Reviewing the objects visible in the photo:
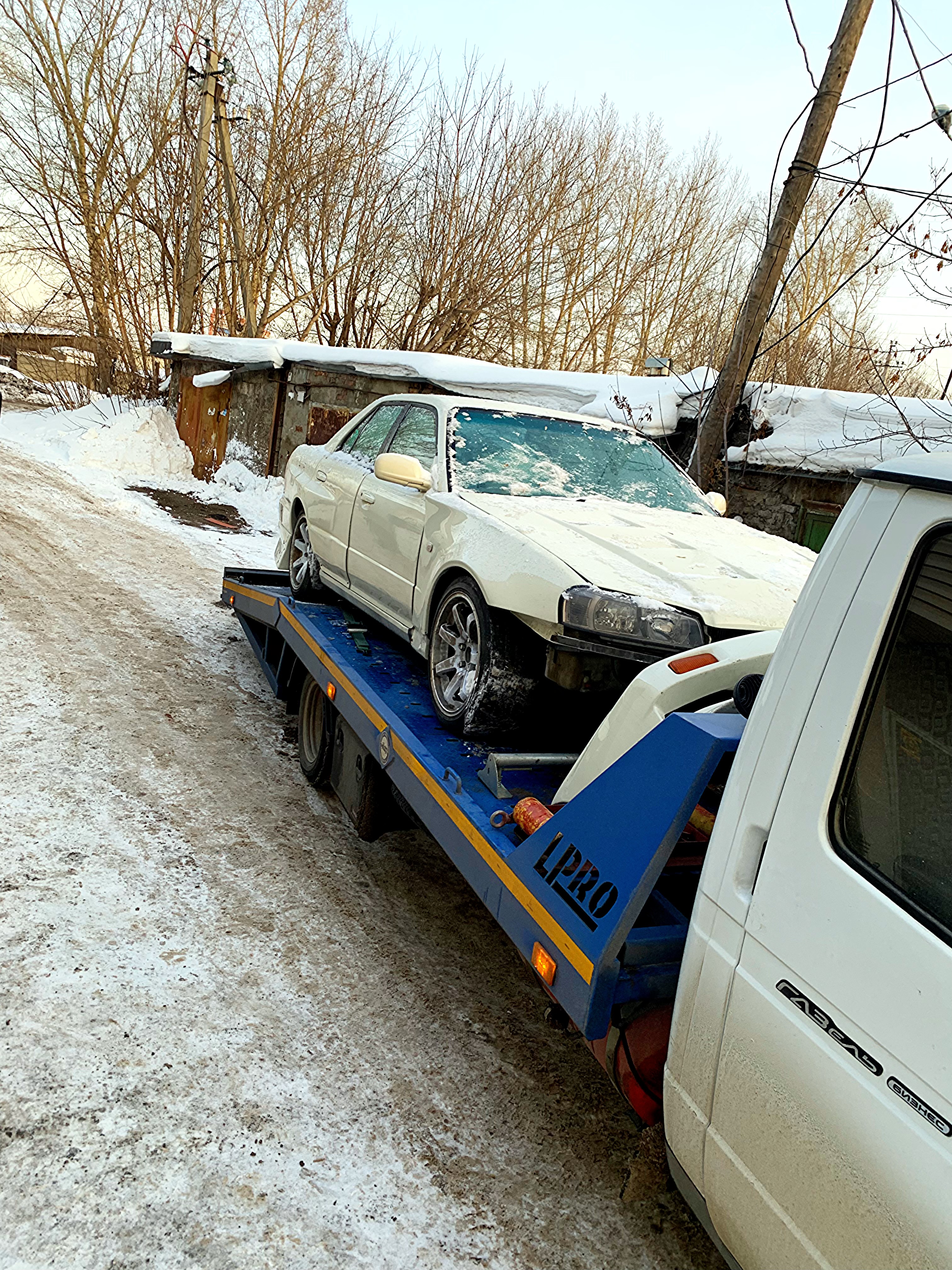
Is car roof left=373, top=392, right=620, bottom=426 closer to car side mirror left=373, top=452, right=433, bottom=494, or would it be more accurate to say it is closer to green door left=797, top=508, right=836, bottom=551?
car side mirror left=373, top=452, right=433, bottom=494

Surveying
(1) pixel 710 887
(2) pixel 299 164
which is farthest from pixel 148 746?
(2) pixel 299 164

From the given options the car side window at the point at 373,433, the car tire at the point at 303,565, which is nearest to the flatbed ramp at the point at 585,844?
the car side window at the point at 373,433

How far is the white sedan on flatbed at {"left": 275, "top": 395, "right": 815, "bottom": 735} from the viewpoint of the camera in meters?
3.23

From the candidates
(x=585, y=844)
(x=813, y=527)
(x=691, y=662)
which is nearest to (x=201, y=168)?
(x=813, y=527)

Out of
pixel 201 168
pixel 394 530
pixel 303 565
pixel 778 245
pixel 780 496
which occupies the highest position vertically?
pixel 201 168

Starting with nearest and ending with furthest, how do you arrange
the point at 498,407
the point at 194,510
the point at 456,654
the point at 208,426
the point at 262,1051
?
the point at 262,1051, the point at 456,654, the point at 498,407, the point at 194,510, the point at 208,426

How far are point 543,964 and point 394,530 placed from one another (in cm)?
278

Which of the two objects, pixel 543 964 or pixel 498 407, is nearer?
pixel 543 964

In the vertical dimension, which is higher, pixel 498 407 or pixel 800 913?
pixel 498 407

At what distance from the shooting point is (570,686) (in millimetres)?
3375

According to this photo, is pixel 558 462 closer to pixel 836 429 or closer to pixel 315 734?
pixel 315 734

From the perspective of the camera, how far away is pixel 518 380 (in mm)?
12070

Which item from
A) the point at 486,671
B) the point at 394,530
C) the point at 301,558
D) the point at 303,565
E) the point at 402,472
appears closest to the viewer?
the point at 486,671

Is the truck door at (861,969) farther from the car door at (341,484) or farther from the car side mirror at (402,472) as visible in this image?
the car door at (341,484)
